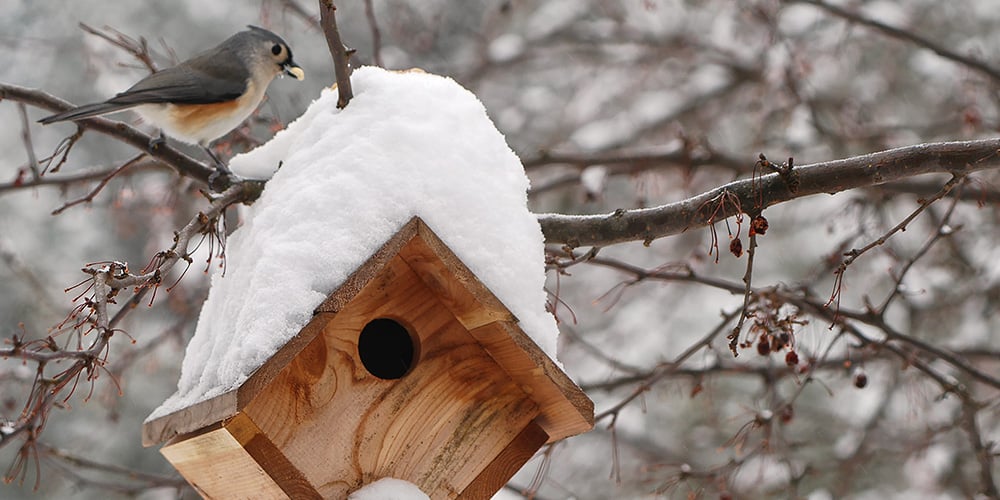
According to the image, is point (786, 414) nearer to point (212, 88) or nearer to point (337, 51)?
point (337, 51)

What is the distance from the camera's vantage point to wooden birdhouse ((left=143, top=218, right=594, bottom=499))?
1.88m

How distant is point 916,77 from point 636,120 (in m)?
2.44

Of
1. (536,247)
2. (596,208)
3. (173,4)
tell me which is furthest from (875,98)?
(173,4)

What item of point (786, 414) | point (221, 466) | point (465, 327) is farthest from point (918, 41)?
point (221, 466)

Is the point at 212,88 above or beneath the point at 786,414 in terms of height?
above

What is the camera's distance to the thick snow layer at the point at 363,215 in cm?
188

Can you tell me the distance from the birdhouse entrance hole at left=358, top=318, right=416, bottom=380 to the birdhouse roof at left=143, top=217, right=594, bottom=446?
0.24m

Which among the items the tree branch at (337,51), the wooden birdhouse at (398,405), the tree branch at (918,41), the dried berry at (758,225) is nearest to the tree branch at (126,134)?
the tree branch at (337,51)

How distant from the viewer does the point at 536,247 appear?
84.9 inches

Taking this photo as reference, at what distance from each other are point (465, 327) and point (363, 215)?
361 mm

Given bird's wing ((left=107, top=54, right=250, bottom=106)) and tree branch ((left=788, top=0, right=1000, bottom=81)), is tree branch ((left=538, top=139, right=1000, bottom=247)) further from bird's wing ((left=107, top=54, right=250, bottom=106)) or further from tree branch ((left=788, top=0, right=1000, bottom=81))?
tree branch ((left=788, top=0, right=1000, bottom=81))

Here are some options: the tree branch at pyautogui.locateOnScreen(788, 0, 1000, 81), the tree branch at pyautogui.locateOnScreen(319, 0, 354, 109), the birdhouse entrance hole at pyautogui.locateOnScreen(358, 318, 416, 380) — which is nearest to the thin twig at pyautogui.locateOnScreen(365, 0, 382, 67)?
the tree branch at pyautogui.locateOnScreen(319, 0, 354, 109)

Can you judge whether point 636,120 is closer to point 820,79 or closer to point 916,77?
point 820,79

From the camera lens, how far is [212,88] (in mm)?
Answer: 3385
